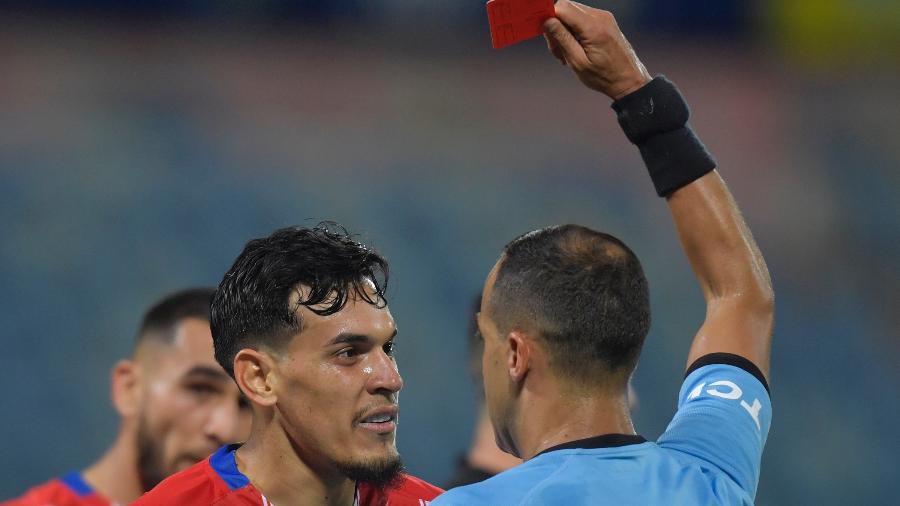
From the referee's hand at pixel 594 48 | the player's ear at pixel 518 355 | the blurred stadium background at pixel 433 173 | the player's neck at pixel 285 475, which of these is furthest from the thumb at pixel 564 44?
the blurred stadium background at pixel 433 173

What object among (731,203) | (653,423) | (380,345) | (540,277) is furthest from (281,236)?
(653,423)

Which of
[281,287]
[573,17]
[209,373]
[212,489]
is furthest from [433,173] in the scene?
[573,17]

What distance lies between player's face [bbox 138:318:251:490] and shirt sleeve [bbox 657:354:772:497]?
202 cm

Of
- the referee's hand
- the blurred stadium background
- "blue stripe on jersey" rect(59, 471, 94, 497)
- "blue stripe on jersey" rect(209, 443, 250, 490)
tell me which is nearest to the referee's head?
the referee's hand

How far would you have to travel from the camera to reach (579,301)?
7.34 feet

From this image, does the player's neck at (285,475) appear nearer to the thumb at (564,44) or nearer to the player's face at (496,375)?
the player's face at (496,375)

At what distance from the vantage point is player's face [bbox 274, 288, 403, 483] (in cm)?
262

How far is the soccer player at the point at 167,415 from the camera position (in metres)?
3.91

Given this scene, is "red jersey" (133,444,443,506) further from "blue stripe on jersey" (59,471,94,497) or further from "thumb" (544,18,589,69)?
"blue stripe on jersey" (59,471,94,497)

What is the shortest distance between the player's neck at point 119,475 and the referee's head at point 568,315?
212 cm

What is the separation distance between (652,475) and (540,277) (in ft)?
1.48

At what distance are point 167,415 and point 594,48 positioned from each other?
2.32 metres

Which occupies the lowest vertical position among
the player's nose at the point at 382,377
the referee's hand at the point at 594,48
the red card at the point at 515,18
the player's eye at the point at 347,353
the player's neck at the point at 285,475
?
the player's neck at the point at 285,475

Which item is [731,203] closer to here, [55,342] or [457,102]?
[55,342]
